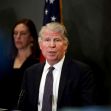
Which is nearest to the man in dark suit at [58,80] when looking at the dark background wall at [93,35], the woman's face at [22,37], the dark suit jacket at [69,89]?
the dark suit jacket at [69,89]

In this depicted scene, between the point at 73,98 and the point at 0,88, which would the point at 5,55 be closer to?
the point at 0,88

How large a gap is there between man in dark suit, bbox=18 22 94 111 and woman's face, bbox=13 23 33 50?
3.17ft

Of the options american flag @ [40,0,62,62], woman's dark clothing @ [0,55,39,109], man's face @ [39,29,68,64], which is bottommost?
woman's dark clothing @ [0,55,39,109]

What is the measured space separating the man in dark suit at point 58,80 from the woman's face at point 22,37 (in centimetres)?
97

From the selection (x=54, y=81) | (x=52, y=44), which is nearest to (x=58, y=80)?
(x=54, y=81)

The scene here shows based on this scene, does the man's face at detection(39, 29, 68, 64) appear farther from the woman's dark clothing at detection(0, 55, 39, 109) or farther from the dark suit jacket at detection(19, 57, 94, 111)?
the woman's dark clothing at detection(0, 55, 39, 109)

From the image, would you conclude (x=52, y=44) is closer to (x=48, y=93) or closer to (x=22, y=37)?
(x=48, y=93)

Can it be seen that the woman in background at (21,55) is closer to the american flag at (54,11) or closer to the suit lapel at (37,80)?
the american flag at (54,11)

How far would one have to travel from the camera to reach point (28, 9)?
3541 mm

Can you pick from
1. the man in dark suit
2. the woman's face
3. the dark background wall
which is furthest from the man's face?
the woman's face

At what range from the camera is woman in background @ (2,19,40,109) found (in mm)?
3092

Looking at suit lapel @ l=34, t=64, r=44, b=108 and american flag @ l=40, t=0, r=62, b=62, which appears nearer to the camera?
suit lapel @ l=34, t=64, r=44, b=108

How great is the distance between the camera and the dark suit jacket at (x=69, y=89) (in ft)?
Answer: 6.66

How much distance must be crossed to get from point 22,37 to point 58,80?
3.75 feet
